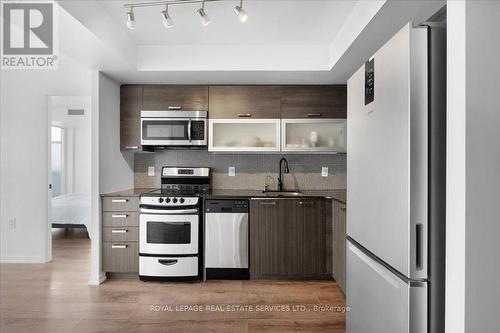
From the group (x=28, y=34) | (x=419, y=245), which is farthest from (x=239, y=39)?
(x=419, y=245)

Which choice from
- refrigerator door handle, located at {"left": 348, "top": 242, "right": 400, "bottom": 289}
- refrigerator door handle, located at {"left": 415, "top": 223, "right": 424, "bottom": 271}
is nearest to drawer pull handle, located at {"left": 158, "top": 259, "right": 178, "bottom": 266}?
refrigerator door handle, located at {"left": 348, "top": 242, "right": 400, "bottom": 289}

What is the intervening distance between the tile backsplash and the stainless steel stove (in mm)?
771

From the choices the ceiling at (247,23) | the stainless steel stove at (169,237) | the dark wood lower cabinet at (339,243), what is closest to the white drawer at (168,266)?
the stainless steel stove at (169,237)

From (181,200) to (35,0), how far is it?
6.74ft

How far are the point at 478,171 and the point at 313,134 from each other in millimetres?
2867

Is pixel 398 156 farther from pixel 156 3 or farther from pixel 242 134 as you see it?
pixel 242 134

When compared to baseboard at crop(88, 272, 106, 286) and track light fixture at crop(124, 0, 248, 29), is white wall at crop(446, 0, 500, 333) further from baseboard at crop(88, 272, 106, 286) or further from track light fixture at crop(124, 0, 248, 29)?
baseboard at crop(88, 272, 106, 286)

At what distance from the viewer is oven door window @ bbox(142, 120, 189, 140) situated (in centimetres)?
377

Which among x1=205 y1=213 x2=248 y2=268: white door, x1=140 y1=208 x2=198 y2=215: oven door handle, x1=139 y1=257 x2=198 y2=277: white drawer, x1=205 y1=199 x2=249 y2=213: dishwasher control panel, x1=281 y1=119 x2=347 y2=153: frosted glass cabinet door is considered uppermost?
x1=281 y1=119 x2=347 y2=153: frosted glass cabinet door

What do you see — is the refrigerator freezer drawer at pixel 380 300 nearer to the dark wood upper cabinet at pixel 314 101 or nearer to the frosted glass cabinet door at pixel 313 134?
the frosted glass cabinet door at pixel 313 134

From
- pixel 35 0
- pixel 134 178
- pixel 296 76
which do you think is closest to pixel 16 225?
pixel 134 178

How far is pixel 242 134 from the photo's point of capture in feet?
12.6

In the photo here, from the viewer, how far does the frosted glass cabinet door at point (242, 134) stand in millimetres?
3807

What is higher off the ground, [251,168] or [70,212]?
[251,168]
